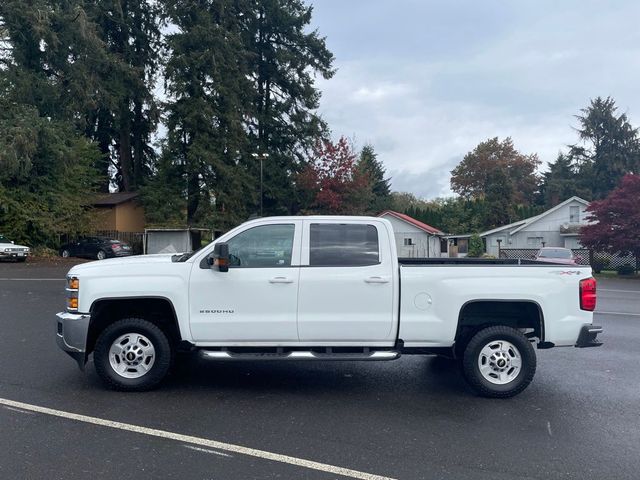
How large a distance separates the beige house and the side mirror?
35.1 m

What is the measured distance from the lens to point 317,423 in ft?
17.7

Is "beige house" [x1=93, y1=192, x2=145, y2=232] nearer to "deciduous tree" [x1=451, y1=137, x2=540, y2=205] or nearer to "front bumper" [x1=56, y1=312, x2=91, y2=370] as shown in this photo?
"front bumper" [x1=56, y1=312, x2=91, y2=370]

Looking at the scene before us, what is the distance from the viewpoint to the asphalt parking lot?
14.5 ft

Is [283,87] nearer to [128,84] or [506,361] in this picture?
[128,84]

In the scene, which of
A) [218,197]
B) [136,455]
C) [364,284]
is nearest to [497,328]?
[364,284]

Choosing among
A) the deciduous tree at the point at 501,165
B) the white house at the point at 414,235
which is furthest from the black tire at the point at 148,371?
the deciduous tree at the point at 501,165

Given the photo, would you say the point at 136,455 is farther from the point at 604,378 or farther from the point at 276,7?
the point at 276,7

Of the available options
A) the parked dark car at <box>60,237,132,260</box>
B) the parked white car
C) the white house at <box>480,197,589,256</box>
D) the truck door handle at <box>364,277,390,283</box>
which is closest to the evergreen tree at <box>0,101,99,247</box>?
the parked dark car at <box>60,237,132,260</box>

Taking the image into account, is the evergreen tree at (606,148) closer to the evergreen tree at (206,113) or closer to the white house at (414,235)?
the white house at (414,235)

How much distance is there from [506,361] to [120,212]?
1557 inches

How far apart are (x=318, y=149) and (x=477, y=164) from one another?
3850 centimetres

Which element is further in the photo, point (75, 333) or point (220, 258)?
point (75, 333)

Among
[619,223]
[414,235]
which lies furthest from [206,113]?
[619,223]

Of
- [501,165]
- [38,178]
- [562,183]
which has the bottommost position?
[38,178]
